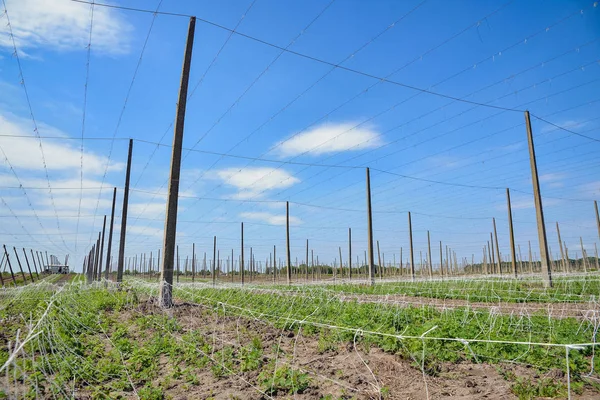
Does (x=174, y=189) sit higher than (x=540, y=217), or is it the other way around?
(x=174, y=189)

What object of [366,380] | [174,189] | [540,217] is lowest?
[366,380]

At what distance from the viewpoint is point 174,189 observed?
11430 mm

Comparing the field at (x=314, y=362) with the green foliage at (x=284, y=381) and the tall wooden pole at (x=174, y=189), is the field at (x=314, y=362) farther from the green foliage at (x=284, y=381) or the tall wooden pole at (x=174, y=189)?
the tall wooden pole at (x=174, y=189)

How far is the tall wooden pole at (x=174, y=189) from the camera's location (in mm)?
10727

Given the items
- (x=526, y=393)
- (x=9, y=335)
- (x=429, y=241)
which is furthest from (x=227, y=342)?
(x=429, y=241)

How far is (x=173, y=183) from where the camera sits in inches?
452

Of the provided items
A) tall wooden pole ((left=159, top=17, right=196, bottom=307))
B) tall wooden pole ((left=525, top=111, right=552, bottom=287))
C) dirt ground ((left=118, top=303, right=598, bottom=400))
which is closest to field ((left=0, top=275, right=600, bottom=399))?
dirt ground ((left=118, top=303, right=598, bottom=400))

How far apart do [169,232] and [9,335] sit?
4.22m

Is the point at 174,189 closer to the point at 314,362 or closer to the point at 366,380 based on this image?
the point at 314,362

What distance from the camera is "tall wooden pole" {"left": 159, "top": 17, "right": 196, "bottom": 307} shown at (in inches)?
422

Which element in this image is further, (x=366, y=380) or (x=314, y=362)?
(x=314, y=362)

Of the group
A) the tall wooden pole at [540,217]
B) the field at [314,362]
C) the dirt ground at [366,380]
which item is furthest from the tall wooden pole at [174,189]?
the tall wooden pole at [540,217]

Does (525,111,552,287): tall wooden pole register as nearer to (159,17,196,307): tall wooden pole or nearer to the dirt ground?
the dirt ground

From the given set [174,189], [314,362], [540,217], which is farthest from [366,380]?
[540,217]
